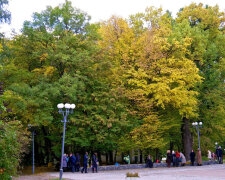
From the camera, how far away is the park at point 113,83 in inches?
1029

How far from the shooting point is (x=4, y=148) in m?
14.2

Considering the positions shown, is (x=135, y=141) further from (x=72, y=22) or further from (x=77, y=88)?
(x=72, y=22)

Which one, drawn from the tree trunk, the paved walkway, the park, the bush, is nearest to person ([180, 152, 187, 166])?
the park

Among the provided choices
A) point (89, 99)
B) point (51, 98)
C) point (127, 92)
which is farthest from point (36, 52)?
point (127, 92)

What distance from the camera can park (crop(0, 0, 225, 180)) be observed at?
2614 cm

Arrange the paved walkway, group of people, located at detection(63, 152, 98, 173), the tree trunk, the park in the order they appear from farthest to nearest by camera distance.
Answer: the tree trunk
the park
group of people, located at detection(63, 152, 98, 173)
the paved walkway

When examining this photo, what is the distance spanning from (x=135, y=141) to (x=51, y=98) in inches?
333

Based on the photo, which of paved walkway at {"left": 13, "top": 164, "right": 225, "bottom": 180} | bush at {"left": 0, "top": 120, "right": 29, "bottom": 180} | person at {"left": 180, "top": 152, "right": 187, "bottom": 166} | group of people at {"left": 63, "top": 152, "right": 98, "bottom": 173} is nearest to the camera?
bush at {"left": 0, "top": 120, "right": 29, "bottom": 180}

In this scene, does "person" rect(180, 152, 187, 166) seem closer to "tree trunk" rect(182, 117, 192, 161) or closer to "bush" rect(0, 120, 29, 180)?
"tree trunk" rect(182, 117, 192, 161)

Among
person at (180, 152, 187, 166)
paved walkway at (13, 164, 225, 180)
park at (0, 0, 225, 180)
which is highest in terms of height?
park at (0, 0, 225, 180)

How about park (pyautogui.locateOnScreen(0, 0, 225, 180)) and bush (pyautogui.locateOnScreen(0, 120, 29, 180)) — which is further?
park (pyautogui.locateOnScreen(0, 0, 225, 180))

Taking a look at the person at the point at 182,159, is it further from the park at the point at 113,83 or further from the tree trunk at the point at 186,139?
the tree trunk at the point at 186,139

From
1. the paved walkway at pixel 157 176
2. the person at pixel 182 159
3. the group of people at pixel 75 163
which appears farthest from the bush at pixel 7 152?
the person at pixel 182 159

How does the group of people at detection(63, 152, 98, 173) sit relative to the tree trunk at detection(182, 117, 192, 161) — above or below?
below
